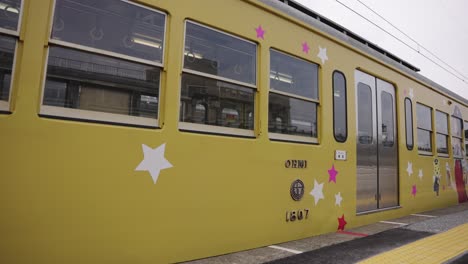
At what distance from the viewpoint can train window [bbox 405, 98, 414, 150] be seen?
5.87m

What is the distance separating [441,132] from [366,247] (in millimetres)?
5046

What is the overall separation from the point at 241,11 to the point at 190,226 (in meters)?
2.25

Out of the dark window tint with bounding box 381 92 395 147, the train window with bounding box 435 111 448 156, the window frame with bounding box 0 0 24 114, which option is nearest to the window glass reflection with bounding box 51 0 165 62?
the window frame with bounding box 0 0 24 114

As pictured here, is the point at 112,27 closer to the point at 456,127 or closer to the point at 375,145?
the point at 375,145

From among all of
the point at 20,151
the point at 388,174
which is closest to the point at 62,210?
the point at 20,151

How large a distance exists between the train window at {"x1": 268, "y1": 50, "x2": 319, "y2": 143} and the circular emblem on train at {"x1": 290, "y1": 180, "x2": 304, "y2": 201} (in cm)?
52

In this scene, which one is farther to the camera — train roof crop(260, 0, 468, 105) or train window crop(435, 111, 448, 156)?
train window crop(435, 111, 448, 156)

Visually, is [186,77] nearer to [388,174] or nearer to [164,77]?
[164,77]

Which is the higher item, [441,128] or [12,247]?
[441,128]

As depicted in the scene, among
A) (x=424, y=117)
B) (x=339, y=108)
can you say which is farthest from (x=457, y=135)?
(x=339, y=108)

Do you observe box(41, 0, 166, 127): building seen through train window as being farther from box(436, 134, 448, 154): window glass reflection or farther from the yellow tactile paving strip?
box(436, 134, 448, 154): window glass reflection

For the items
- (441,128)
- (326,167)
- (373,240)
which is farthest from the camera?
(441,128)

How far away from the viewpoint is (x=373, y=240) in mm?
3832

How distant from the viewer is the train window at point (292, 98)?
3648mm
